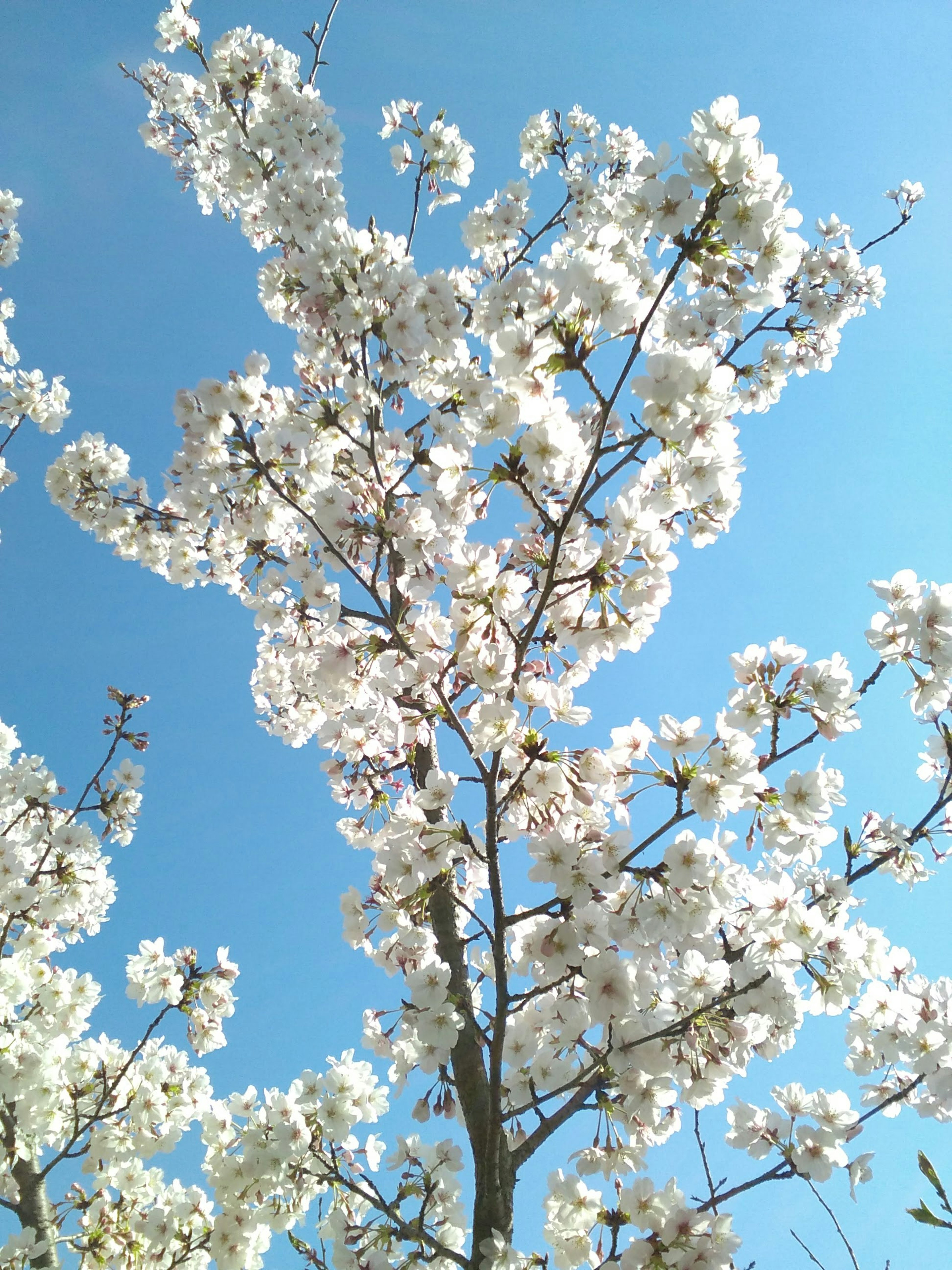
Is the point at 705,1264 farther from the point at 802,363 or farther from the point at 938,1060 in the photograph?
the point at 802,363

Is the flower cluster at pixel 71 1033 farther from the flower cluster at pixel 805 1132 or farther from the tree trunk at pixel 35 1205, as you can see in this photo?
the flower cluster at pixel 805 1132

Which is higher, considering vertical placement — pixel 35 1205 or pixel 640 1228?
pixel 35 1205

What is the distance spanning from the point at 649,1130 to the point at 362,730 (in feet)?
8.29

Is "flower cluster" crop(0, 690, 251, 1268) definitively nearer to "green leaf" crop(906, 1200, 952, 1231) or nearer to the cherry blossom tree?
the cherry blossom tree

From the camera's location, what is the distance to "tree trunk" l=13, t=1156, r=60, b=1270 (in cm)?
493

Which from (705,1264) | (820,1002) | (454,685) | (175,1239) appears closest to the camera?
(705,1264)

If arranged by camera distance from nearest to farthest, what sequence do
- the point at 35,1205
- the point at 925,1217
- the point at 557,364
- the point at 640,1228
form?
the point at 925,1217 → the point at 557,364 → the point at 640,1228 → the point at 35,1205

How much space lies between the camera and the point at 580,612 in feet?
10.2

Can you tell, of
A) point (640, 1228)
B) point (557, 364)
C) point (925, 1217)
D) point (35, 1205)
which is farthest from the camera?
point (35, 1205)

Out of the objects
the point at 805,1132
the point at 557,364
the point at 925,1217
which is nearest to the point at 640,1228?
the point at 805,1132

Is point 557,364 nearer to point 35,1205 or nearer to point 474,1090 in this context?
point 474,1090

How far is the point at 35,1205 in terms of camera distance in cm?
506

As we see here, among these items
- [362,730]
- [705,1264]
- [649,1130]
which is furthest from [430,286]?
[705,1264]

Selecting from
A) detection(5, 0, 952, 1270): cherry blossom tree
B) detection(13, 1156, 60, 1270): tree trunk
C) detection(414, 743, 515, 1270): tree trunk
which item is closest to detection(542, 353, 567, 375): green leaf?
detection(5, 0, 952, 1270): cherry blossom tree
